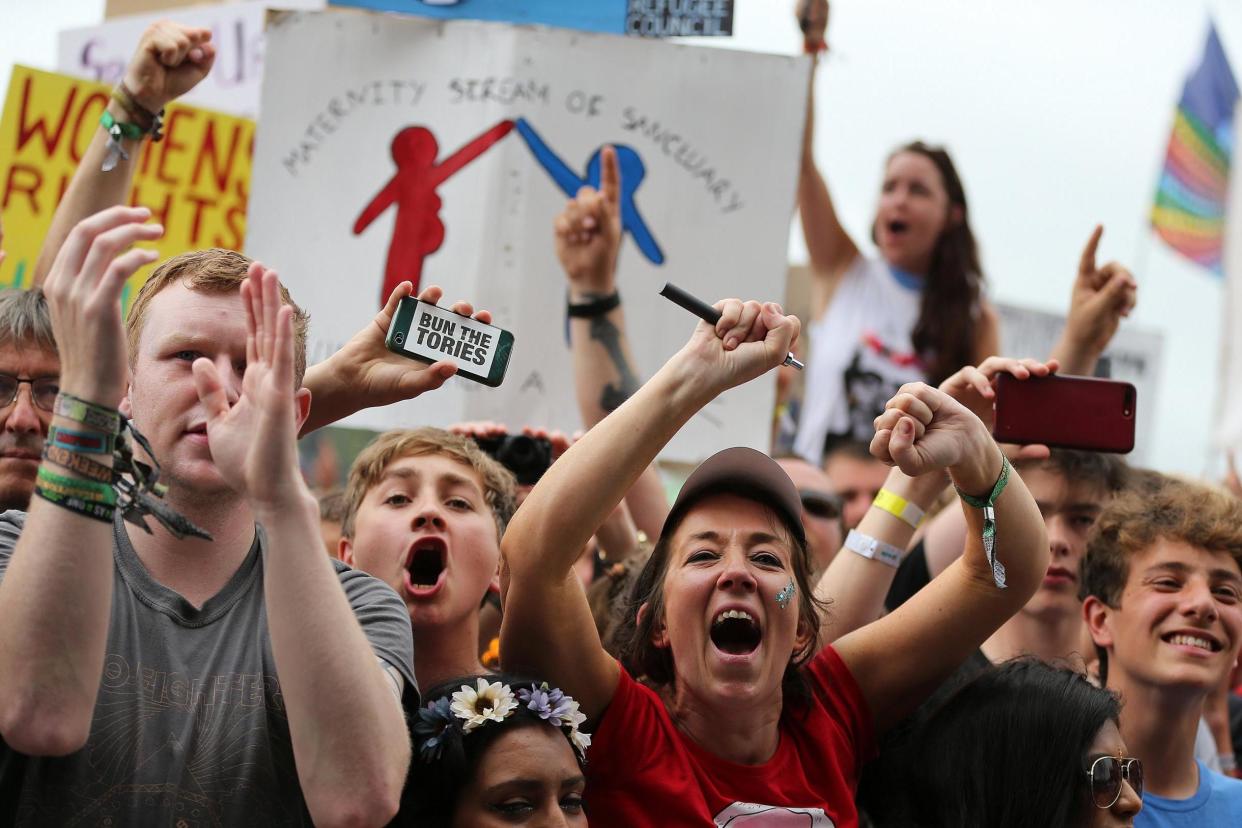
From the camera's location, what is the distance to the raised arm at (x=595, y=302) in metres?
4.11

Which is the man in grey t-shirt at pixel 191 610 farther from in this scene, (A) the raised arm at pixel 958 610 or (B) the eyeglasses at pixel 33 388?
(A) the raised arm at pixel 958 610

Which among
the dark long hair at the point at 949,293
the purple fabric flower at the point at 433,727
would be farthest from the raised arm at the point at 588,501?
the dark long hair at the point at 949,293

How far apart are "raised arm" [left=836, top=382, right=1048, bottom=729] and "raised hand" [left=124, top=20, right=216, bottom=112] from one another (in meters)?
1.82

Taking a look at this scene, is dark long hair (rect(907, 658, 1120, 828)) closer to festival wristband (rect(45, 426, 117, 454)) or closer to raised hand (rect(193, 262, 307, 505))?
raised hand (rect(193, 262, 307, 505))

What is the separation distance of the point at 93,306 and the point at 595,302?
84.1 inches

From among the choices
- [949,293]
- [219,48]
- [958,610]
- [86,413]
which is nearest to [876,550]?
[958,610]

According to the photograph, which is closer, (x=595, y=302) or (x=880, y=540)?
(x=880, y=540)

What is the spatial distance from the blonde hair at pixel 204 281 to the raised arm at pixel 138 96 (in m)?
0.97

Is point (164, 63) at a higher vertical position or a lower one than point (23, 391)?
higher

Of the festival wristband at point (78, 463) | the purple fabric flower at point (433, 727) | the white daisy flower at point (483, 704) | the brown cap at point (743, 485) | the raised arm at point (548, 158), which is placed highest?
the raised arm at point (548, 158)

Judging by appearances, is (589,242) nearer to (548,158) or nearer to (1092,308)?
(548,158)

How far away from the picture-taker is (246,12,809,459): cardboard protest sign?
4.82 meters

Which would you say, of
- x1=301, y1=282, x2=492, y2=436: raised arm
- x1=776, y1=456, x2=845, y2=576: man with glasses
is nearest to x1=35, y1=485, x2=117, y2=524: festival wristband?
x1=301, y1=282, x2=492, y2=436: raised arm

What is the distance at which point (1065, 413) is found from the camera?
11.1 ft
